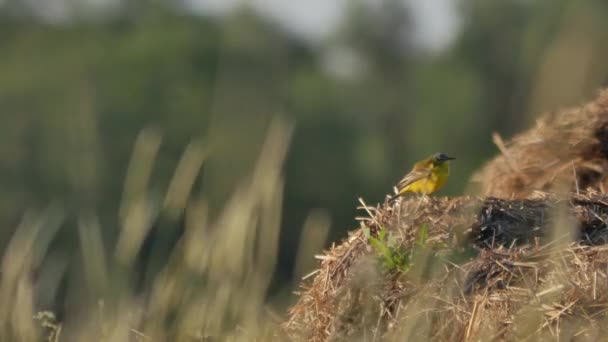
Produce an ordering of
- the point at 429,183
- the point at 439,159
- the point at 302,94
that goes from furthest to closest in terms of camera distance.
Result: the point at 302,94, the point at 439,159, the point at 429,183

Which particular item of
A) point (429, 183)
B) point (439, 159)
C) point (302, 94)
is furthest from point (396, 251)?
point (302, 94)

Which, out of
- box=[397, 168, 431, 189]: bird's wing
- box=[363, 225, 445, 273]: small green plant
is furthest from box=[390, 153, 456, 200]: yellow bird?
box=[363, 225, 445, 273]: small green plant

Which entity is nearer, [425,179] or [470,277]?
[470,277]

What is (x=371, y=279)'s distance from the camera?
285 inches

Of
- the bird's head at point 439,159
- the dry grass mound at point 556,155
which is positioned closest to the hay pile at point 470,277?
the dry grass mound at point 556,155

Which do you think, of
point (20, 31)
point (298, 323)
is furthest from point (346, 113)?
point (298, 323)

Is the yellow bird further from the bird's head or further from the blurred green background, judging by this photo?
the blurred green background

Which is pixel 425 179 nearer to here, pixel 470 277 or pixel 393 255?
pixel 393 255

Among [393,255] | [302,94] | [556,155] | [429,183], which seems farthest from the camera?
[302,94]

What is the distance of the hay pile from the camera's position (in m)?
7.75

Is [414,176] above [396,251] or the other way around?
the other way around

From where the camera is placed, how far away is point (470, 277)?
333 inches

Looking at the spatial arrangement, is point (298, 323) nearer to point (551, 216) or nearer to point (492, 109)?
point (551, 216)

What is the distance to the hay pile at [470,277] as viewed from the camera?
7.75m
